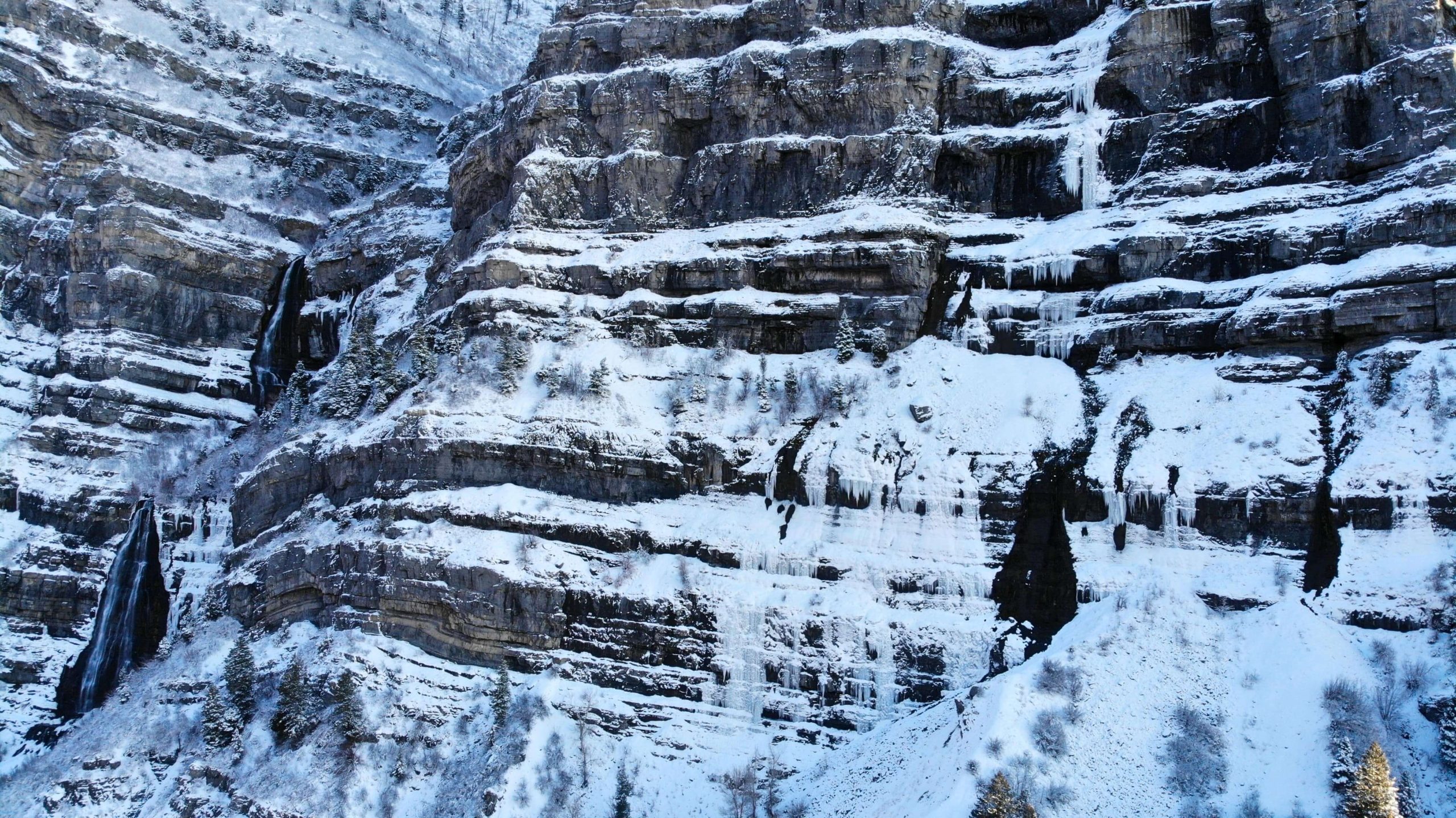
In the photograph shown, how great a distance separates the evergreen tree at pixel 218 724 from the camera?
54062mm

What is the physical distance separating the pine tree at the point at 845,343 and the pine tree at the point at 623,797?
22374 mm

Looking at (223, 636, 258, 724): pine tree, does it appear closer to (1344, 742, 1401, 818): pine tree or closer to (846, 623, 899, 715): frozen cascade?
(846, 623, 899, 715): frozen cascade

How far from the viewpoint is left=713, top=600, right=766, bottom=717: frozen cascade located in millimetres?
50062

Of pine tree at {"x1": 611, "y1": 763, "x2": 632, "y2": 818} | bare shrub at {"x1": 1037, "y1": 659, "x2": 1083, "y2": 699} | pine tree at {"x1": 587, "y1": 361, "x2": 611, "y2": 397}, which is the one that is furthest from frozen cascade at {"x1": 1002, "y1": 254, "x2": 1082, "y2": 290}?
pine tree at {"x1": 611, "y1": 763, "x2": 632, "y2": 818}

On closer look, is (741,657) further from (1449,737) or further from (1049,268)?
(1449,737)

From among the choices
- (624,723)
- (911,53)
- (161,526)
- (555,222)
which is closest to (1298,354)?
(911,53)

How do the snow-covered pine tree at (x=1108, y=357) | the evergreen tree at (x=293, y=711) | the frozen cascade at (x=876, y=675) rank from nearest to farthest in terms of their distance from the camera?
the frozen cascade at (x=876, y=675)
the evergreen tree at (x=293, y=711)
the snow-covered pine tree at (x=1108, y=357)

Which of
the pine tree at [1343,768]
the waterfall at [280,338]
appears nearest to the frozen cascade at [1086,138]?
the pine tree at [1343,768]

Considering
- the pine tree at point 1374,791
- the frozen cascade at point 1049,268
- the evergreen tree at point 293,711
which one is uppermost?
the frozen cascade at point 1049,268

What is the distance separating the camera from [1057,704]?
43.7m

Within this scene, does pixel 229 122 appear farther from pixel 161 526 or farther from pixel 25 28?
pixel 161 526

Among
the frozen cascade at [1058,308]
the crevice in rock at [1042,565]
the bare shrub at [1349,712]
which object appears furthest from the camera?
the frozen cascade at [1058,308]

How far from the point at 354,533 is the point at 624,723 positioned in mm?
16540

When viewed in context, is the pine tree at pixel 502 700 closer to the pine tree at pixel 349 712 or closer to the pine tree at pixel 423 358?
the pine tree at pixel 349 712
